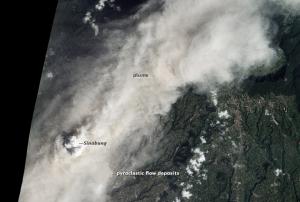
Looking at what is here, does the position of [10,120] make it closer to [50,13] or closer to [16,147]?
[16,147]

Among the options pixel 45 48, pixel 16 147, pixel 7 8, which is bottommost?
pixel 16 147

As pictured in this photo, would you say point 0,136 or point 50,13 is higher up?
point 50,13

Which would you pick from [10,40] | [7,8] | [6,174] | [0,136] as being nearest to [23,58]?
[10,40]

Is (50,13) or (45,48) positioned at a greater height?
(50,13)

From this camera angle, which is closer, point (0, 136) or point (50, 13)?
point (0, 136)

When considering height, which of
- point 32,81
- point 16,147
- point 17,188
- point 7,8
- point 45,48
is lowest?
point 17,188

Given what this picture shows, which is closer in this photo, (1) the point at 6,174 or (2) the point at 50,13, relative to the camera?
(1) the point at 6,174

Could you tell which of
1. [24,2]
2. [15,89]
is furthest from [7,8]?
[15,89]

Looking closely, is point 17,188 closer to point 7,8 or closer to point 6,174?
point 6,174
